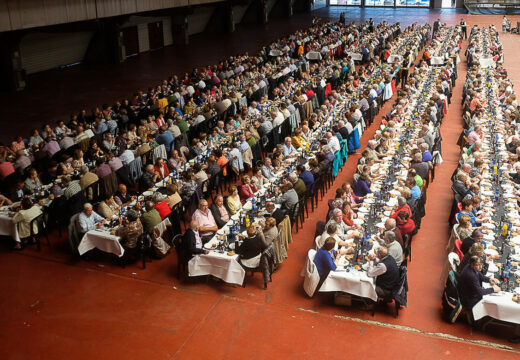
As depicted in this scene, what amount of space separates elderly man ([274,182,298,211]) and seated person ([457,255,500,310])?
11.0 ft

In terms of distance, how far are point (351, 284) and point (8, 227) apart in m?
6.22

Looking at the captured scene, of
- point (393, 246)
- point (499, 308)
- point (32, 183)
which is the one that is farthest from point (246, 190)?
point (499, 308)

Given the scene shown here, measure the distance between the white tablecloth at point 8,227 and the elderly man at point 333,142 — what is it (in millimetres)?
6923

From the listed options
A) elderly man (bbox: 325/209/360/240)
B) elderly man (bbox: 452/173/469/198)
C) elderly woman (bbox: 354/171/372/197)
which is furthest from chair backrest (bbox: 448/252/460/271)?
elderly woman (bbox: 354/171/372/197)

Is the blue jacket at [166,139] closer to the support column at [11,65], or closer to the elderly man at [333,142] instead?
the elderly man at [333,142]

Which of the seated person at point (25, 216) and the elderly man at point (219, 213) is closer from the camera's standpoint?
the seated person at point (25, 216)

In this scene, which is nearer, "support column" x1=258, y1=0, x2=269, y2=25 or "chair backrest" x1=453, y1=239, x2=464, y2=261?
"chair backrest" x1=453, y1=239, x2=464, y2=261

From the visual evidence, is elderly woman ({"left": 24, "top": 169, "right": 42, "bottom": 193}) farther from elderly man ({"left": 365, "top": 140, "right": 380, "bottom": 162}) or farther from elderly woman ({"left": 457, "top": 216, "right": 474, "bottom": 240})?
elderly woman ({"left": 457, "top": 216, "right": 474, "bottom": 240})

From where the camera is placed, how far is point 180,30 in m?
31.5

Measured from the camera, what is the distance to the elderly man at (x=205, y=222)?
29.2 feet

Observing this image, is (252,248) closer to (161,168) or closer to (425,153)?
(161,168)

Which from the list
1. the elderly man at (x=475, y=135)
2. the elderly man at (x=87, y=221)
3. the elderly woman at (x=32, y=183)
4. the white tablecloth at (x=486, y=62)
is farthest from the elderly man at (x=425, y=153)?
the white tablecloth at (x=486, y=62)

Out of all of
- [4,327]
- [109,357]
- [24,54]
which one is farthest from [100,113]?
[24,54]

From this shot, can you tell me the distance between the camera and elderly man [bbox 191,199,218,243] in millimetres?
8914
